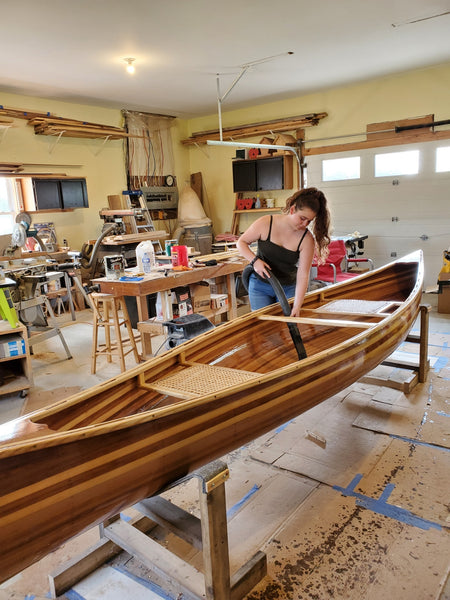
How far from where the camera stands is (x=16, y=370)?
12.3ft

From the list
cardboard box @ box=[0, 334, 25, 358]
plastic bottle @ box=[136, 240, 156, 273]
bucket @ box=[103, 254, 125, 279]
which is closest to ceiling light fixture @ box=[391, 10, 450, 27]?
plastic bottle @ box=[136, 240, 156, 273]

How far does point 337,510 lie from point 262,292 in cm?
155

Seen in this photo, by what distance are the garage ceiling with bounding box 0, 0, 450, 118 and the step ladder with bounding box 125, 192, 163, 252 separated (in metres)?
1.60

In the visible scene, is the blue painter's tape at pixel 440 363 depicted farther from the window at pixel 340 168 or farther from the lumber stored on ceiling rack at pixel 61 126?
the lumber stored on ceiling rack at pixel 61 126

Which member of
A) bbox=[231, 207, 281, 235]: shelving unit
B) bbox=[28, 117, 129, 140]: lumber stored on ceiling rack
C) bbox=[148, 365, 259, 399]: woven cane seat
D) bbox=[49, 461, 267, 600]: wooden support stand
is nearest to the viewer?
bbox=[49, 461, 267, 600]: wooden support stand

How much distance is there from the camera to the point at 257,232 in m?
2.96

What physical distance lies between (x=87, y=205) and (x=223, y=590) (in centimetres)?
640

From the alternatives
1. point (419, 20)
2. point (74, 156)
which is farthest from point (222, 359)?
point (74, 156)

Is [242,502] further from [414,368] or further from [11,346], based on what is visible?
[11,346]

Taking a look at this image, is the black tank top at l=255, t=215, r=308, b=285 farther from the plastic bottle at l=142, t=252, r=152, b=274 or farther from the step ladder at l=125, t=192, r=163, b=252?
the step ladder at l=125, t=192, r=163, b=252

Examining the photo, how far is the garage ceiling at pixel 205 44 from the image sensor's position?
3.88 metres

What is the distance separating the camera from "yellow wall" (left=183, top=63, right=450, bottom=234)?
6.31 metres

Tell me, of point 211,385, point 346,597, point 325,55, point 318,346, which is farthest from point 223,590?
point 325,55

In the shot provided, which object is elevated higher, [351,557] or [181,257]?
[181,257]
